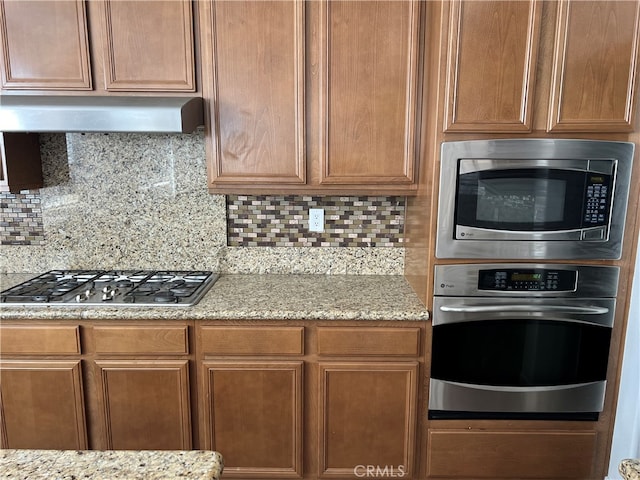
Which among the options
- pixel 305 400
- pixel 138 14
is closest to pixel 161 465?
pixel 305 400

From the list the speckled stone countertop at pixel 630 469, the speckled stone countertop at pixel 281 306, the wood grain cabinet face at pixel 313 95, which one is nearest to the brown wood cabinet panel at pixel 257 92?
the wood grain cabinet face at pixel 313 95

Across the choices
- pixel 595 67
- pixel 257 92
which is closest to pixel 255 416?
pixel 257 92

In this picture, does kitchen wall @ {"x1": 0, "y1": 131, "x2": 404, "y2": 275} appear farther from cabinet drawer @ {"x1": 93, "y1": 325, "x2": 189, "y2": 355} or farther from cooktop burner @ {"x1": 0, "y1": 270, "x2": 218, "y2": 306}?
cabinet drawer @ {"x1": 93, "y1": 325, "x2": 189, "y2": 355}

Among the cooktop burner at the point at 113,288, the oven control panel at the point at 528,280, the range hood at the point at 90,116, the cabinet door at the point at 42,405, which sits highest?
the range hood at the point at 90,116

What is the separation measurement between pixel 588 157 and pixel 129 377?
205 centimetres

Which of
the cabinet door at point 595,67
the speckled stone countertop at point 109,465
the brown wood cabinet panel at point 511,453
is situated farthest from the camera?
the brown wood cabinet panel at point 511,453

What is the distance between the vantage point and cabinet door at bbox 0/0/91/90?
6.30 feet

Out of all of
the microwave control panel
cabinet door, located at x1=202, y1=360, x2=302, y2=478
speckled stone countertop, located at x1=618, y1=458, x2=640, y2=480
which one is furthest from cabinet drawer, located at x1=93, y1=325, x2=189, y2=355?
the microwave control panel

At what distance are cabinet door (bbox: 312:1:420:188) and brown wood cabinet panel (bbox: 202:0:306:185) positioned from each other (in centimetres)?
12

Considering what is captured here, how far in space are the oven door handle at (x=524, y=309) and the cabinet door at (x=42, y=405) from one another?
159 cm

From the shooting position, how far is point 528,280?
1850 millimetres

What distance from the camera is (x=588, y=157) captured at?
1.76 m

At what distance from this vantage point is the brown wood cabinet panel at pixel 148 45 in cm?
192

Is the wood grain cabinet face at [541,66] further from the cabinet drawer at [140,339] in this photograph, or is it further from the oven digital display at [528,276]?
the cabinet drawer at [140,339]
